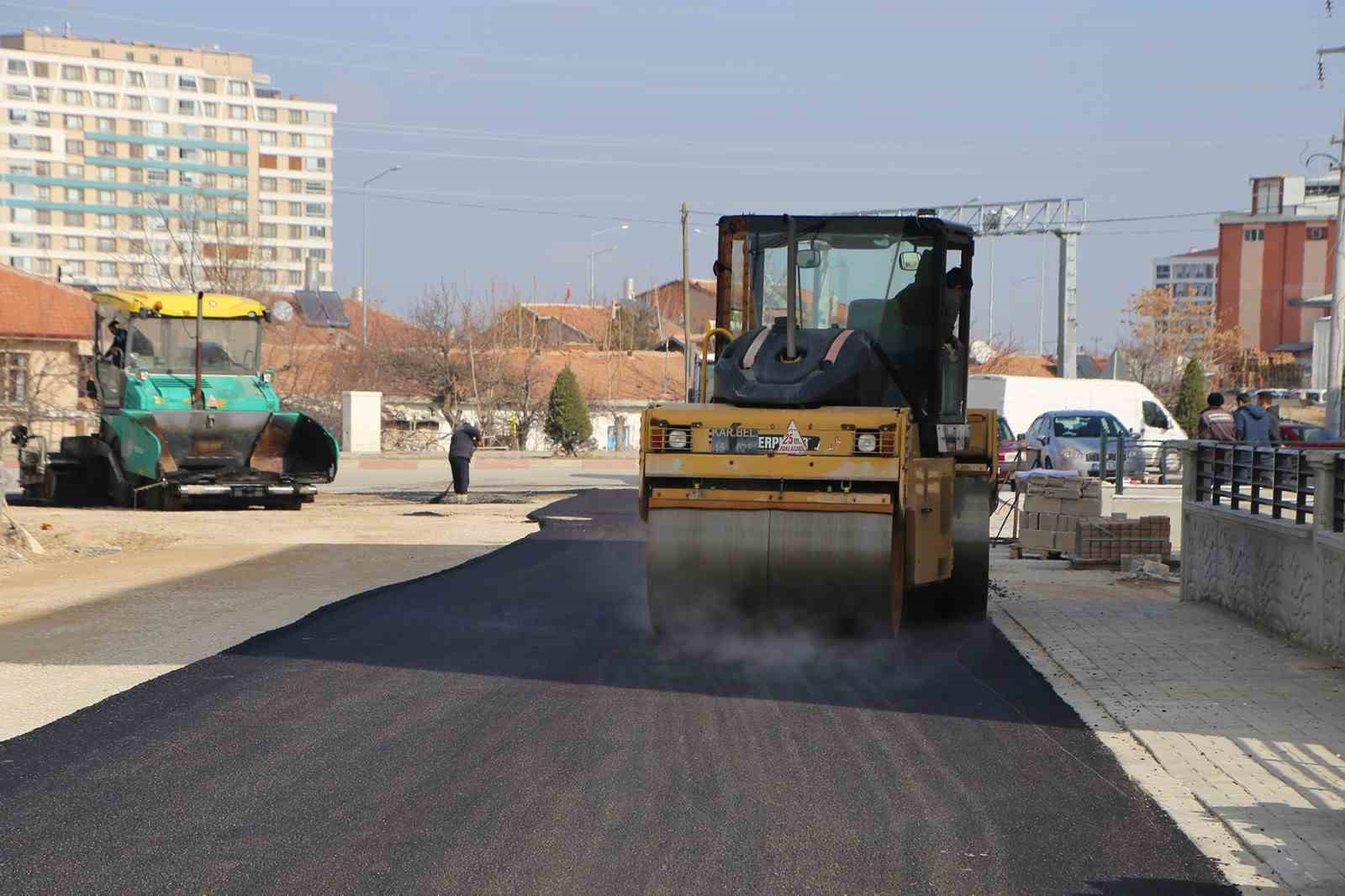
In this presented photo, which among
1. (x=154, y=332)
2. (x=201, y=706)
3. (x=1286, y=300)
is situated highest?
(x=1286, y=300)

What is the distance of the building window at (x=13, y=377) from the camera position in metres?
45.0

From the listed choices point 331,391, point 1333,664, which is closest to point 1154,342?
point 331,391

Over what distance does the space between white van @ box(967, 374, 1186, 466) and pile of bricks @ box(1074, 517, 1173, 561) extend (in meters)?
19.2

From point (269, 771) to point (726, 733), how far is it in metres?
2.30

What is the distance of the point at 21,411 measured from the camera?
4053cm

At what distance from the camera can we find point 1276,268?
4082 inches

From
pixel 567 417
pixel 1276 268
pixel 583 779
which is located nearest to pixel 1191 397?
pixel 567 417

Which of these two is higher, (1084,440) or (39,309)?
(39,309)

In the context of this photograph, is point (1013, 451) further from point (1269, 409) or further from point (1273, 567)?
point (1273, 567)

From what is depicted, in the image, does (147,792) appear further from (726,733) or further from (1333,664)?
(1333,664)

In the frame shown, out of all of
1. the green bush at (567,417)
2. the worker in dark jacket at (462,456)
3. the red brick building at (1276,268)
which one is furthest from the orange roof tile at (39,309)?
the red brick building at (1276,268)

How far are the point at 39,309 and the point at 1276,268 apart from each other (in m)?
79.1

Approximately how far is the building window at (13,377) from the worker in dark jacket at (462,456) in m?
21.8

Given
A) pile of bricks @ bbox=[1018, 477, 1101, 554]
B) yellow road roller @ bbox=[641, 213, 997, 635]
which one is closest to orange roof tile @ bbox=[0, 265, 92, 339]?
pile of bricks @ bbox=[1018, 477, 1101, 554]
